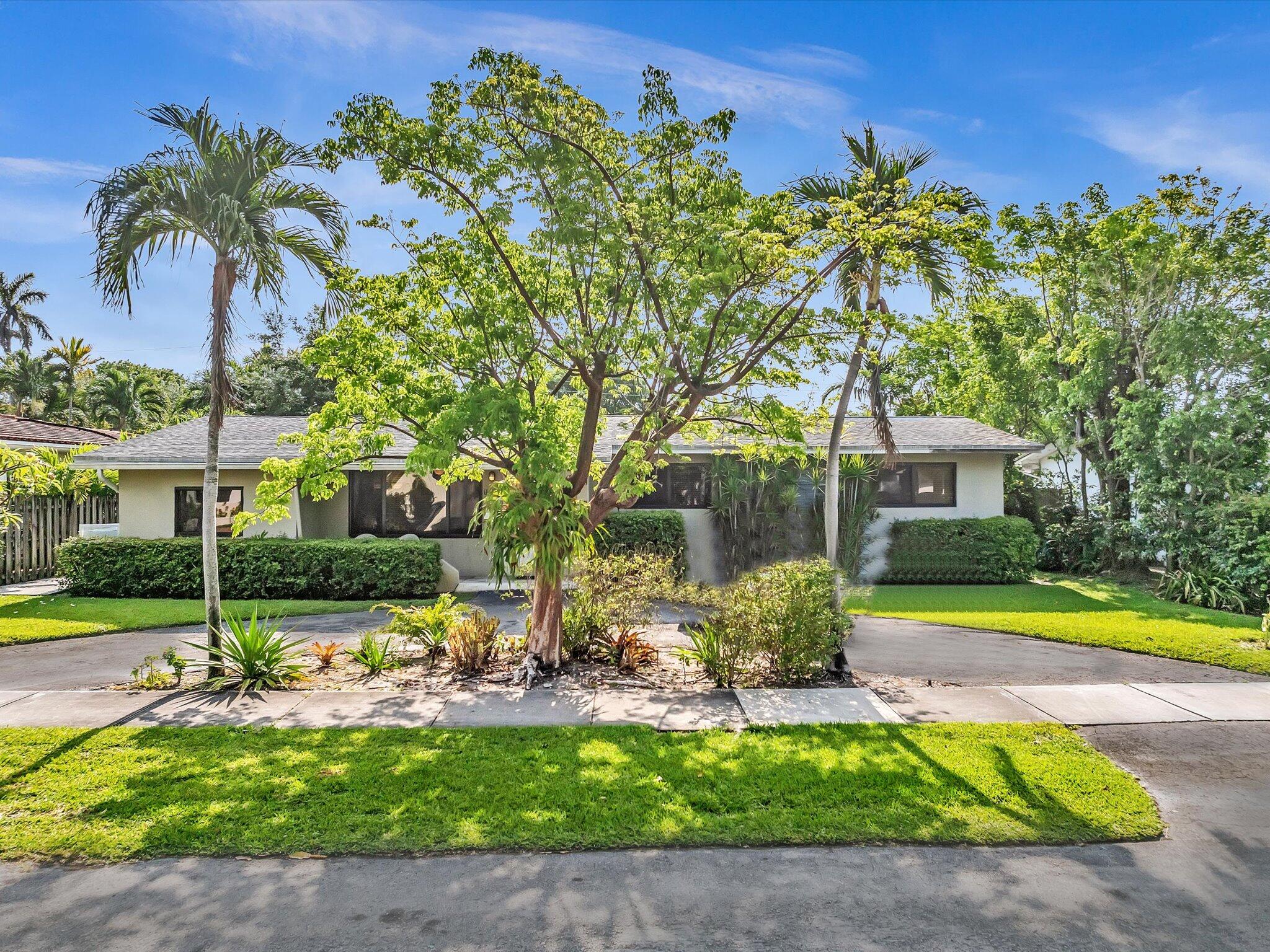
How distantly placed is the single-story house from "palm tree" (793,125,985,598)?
454cm

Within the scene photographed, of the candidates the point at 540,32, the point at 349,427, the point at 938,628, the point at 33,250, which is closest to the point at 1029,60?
the point at 540,32

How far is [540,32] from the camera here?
870 centimetres

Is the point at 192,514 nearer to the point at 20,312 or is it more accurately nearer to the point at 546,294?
the point at 546,294

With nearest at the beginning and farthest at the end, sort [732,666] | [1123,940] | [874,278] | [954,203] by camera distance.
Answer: [1123,940] < [732,666] < [954,203] < [874,278]

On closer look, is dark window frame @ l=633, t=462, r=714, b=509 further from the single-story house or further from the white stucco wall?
the white stucco wall

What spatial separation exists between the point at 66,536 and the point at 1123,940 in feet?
69.0

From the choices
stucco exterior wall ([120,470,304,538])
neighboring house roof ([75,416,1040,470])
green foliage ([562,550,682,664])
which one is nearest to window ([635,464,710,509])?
neighboring house roof ([75,416,1040,470])

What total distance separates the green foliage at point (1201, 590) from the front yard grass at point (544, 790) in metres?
9.80

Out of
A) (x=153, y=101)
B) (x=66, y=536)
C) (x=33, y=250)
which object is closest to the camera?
(x=153, y=101)

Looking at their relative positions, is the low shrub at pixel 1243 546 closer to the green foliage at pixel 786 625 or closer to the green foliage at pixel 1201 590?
the green foliage at pixel 1201 590

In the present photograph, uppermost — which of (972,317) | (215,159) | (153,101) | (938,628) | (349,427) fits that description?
(153,101)

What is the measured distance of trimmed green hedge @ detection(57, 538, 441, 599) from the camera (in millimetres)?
13641

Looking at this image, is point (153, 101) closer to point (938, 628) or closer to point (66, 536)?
point (938, 628)

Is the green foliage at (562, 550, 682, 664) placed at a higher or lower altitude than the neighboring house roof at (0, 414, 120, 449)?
lower
